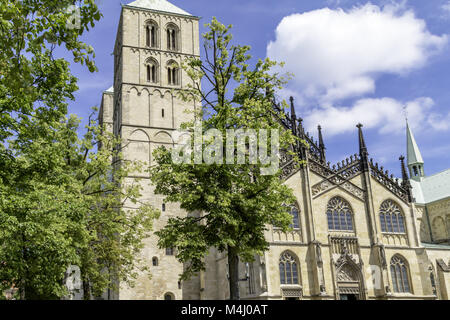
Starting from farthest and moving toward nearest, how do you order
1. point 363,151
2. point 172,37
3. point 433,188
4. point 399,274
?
point 433,188, point 172,37, point 363,151, point 399,274

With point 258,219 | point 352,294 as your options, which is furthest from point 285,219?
point 352,294

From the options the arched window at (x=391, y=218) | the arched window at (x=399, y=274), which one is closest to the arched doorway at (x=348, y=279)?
the arched window at (x=399, y=274)

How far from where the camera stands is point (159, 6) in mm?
46750

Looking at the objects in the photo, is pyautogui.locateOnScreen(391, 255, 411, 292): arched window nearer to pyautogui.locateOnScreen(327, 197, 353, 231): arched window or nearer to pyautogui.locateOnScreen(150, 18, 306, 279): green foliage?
pyautogui.locateOnScreen(327, 197, 353, 231): arched window

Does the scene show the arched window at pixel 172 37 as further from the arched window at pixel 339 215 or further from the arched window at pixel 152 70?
the arched window at pixel 339 215

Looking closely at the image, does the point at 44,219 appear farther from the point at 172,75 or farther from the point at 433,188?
the point at 433,188

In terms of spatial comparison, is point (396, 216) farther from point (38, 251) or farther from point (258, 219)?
point (38, 251)

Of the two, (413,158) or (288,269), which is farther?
(413,158)

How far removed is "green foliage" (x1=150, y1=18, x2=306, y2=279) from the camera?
1738cm

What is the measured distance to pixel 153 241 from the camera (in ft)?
123

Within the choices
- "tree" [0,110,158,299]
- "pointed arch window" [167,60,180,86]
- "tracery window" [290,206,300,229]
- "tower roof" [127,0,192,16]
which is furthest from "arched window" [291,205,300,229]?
"tower roof" [127,0,192,16]

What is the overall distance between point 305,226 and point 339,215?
3.23 meters

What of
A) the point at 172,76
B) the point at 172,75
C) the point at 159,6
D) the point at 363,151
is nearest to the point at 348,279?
the point at 363,151

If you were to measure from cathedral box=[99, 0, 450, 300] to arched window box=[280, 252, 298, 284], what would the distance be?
0.21 ft
